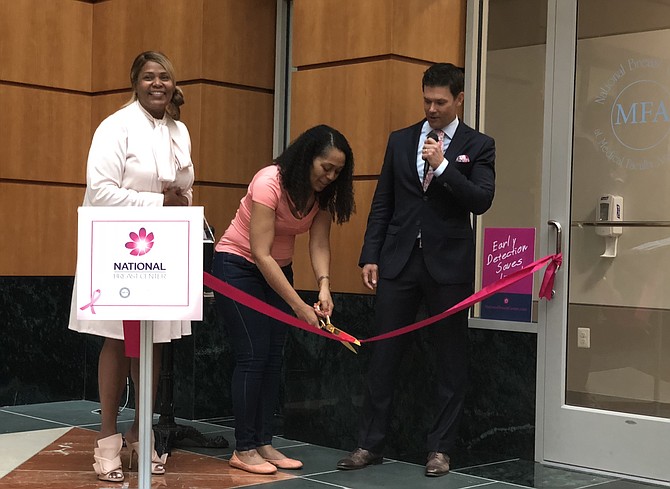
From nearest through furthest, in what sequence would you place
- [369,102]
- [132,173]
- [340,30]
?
[132,173], [369,102], [340,30]

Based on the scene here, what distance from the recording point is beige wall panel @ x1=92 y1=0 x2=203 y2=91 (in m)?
6.45

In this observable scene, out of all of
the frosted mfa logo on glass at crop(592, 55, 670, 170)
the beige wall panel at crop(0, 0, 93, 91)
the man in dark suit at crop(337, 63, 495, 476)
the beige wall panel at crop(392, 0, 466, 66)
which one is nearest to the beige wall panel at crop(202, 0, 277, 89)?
the beige wall panel at crop(0, 0, 93, 91)

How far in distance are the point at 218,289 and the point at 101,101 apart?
9.73 ft

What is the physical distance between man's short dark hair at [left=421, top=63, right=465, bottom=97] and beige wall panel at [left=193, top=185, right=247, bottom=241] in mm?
1989

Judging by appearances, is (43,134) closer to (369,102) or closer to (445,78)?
(369,102)

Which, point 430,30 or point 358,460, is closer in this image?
point 358,460

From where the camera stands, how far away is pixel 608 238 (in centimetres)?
501

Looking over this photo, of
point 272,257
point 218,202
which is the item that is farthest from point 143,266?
point 218,202

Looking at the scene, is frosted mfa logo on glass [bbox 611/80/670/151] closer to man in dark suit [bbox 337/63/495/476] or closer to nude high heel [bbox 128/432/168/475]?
man in dark suit [bbox 337/63/495/476]

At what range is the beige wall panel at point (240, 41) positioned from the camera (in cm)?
643

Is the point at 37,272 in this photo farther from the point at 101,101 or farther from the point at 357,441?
the point at 357,441

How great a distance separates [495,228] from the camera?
540 cm

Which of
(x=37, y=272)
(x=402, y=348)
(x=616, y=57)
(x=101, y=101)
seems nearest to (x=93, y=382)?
(x=37, y=272)

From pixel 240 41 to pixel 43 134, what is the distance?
4.66 feet
